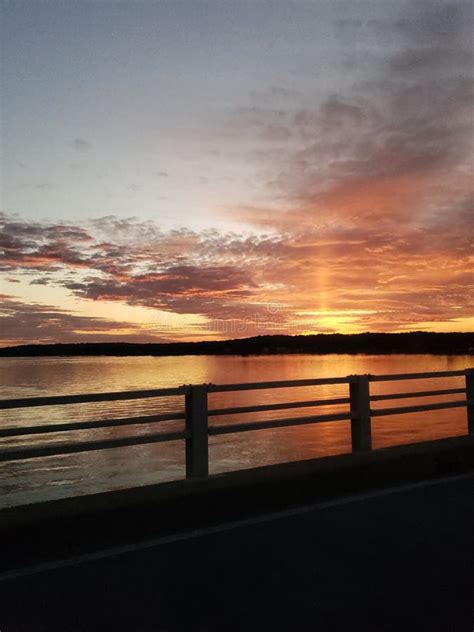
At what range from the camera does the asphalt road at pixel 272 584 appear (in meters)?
4.42

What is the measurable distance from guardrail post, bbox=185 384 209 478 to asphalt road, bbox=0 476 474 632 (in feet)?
6.41

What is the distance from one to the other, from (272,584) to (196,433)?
3764mm

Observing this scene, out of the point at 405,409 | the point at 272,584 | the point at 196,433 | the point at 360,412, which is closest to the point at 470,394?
the point at 405,409

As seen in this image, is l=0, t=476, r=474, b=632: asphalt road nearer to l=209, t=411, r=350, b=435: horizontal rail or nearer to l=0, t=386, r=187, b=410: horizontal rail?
l=0, t=386, r=187, b=410: horizontal rail

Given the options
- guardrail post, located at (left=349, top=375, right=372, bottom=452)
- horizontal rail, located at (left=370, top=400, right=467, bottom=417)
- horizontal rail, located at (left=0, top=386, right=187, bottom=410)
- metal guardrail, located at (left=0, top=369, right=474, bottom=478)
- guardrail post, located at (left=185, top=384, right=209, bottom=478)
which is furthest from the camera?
horizontal rail, located at (left=370, top=400, right=467, bottom=417)

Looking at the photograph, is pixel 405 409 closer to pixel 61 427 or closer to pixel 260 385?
pixel 260 385

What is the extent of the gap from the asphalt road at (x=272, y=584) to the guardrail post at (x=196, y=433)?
76.9 inches

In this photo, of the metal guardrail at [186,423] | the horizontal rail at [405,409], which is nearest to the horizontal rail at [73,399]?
the metal guardrail at [186,423]

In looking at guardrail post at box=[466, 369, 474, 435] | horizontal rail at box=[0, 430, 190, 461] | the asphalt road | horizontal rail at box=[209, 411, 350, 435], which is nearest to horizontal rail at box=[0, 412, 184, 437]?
horizontal rail at box=[0, 430, 190, 461]

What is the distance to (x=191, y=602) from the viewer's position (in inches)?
187

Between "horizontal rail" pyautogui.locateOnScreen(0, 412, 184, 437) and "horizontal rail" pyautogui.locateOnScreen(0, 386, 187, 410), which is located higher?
"horizontal rail" pyautogui.locateOnScreen(0, 386, 187, 410)

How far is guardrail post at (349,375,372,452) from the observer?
1070 cm

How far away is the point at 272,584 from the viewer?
201 inches

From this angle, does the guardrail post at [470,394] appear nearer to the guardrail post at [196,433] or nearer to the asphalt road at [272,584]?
the guardrail post at [196,433]
